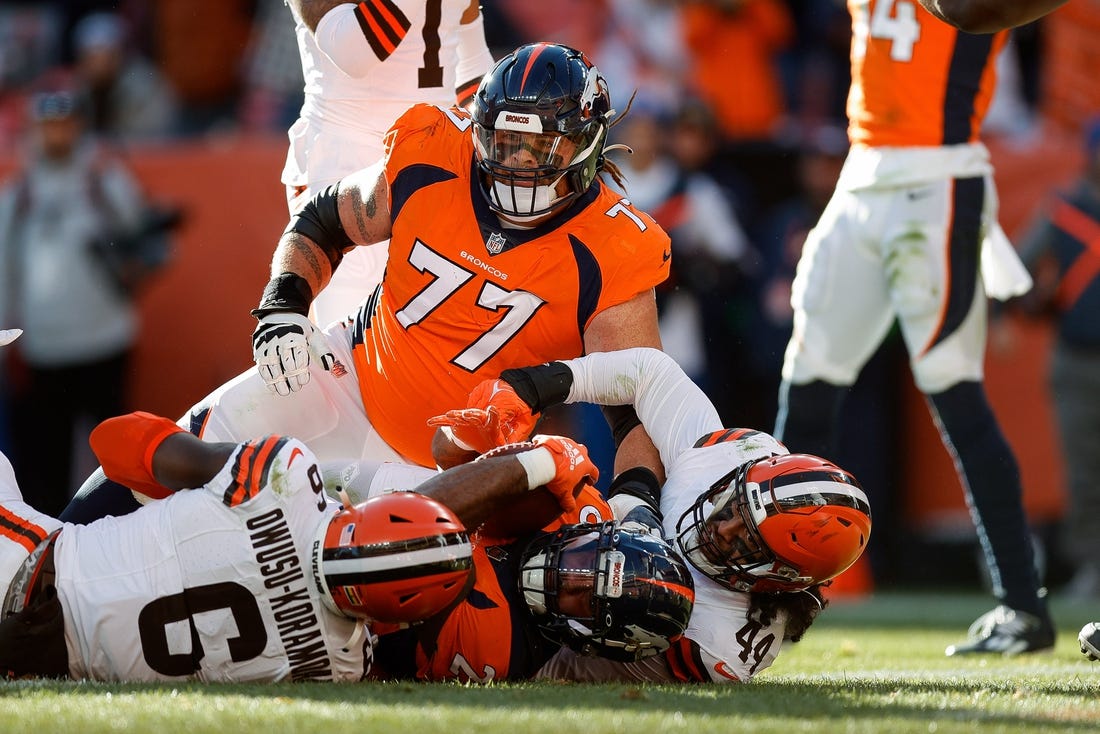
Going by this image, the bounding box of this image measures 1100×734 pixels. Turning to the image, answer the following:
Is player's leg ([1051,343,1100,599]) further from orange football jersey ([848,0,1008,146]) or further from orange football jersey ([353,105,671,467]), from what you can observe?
orange football jersey ([353,105,671,467])

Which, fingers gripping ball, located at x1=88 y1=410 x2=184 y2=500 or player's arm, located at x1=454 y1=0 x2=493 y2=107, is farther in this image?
player's arm, located at x1=454 y1=0 x2=493 y2=107

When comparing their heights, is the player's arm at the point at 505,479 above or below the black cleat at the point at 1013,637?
above

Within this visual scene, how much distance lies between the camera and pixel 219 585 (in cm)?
389

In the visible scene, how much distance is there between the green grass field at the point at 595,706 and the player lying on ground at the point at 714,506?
188 mm

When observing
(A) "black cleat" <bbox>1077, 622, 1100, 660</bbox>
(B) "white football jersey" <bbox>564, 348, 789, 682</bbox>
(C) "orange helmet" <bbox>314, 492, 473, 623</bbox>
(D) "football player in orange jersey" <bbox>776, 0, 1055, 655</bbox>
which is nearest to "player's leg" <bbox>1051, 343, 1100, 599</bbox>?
(D) "football player in orange jersey" <bbox>776, 0, 1055, 655</bbox>

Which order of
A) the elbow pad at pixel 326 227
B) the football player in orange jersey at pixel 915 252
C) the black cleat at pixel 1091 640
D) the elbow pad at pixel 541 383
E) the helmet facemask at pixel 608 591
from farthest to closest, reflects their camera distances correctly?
the football player in orange jersey at pixel 915 252
the elbow pad at pixel 326 227
the black cleat at pixel 1091 640
the elbow pad at pixel 541 383
the helmet facemask at pixel 608 591

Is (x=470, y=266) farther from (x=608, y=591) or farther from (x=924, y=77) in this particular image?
(x=924, y=77)

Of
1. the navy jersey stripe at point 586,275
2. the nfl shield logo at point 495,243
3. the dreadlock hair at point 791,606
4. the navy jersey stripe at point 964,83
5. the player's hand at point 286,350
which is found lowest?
the dreadlock hair at point 791,606

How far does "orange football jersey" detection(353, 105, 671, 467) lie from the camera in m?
4.82

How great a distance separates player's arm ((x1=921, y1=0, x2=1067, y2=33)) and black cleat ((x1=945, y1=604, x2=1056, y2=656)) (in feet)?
7.92

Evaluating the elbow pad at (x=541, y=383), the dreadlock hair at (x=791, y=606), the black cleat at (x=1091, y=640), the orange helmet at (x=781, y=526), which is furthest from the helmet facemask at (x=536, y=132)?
the black cleat at (x=1091, y=640)

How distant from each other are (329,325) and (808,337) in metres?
1.79

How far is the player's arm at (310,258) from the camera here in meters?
4.65

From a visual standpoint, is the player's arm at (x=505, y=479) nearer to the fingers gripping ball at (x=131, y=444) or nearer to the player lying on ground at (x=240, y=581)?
the player lying on ground at (x=240, y=581)
